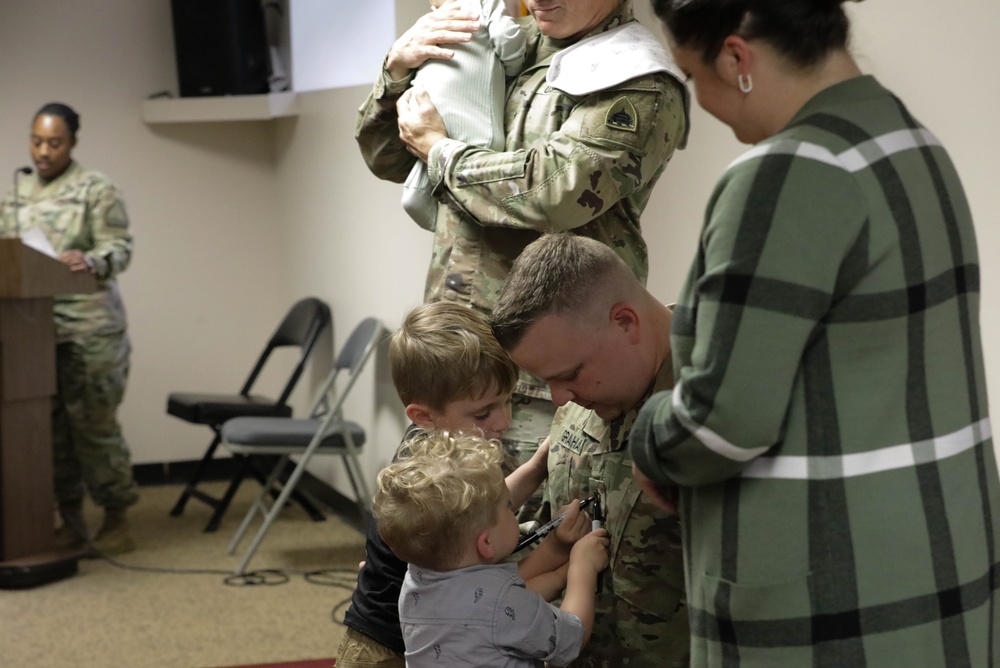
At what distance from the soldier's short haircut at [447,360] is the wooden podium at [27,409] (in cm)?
289

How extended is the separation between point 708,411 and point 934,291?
0.26 m

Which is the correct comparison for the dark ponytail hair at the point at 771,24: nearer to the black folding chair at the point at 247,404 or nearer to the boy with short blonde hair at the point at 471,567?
the boy with short blonde hair at the point at 471,567

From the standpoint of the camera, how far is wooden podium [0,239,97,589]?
421 centimetres

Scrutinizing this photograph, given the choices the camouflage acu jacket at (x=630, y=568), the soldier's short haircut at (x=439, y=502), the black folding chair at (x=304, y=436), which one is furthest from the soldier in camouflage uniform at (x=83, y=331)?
the camouflage acu jacket at (x=630, y=568)

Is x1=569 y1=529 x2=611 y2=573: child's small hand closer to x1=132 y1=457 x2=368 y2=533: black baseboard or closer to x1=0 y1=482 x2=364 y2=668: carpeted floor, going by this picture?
x1=0 y1=482 x2=364 y2=668: carpeted floor

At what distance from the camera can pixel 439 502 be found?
4.89 feet

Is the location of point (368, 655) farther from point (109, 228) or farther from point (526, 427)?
point (109, 228)

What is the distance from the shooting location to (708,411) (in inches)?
42.6

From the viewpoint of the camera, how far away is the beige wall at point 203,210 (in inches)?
192

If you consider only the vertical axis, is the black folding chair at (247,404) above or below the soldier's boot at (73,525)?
above

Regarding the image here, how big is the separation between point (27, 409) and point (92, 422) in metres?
0.52

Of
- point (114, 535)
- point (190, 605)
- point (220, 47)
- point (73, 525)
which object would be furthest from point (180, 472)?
point (220, 47)

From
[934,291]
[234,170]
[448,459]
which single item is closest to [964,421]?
[934,291]

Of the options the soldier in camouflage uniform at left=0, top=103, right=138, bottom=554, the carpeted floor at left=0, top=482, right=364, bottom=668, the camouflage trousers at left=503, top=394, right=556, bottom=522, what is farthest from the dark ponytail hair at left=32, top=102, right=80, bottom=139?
the camouflage trousers at left=503, top=394, right=556, bottom=522
